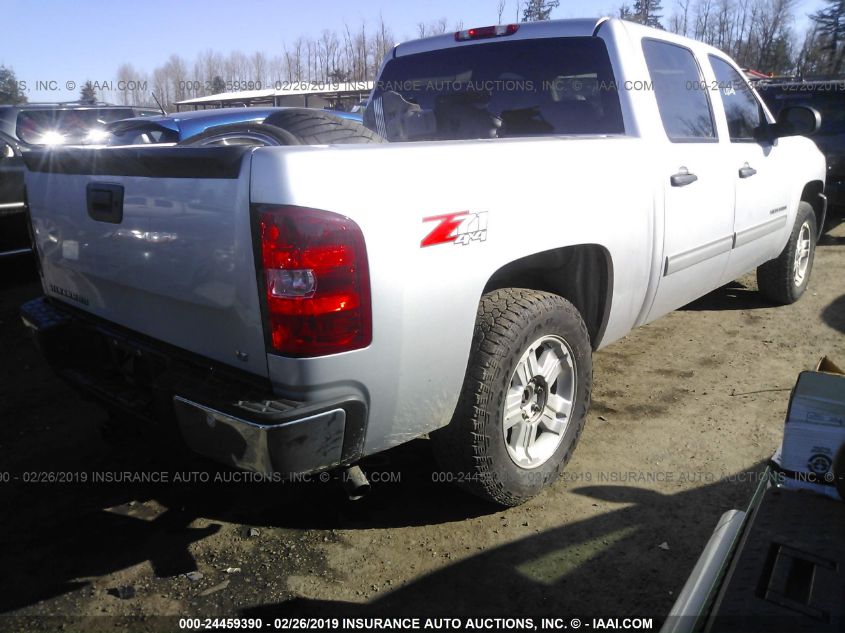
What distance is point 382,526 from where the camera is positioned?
113 inches

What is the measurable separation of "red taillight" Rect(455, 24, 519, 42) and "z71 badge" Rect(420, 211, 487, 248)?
1.87 metres

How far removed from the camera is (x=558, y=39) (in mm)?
3627

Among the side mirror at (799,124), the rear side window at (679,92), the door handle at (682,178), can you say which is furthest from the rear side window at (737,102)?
the door handle at (682,178)

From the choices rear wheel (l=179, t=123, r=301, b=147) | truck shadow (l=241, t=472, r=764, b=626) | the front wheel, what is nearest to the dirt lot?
truck shadow (l=241, t=472, r=764, b=626)

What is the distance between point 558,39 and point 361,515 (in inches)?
101

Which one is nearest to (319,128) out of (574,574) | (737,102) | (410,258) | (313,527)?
(410,258)

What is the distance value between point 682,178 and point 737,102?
1465 millimetres

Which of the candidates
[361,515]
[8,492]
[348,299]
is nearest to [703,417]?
[361,515]

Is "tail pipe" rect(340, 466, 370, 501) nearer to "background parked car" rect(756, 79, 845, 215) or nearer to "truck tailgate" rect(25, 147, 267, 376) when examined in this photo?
"truck tailgate" rect(25, 147, 267, 376)

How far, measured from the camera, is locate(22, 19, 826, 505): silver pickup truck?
203cm

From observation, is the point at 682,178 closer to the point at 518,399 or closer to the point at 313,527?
the point at 518,399

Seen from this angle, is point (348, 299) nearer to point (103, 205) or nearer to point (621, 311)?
point (103, 205)

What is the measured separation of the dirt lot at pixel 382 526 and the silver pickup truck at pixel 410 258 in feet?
1.01

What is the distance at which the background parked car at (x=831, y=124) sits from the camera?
7.91 metres
